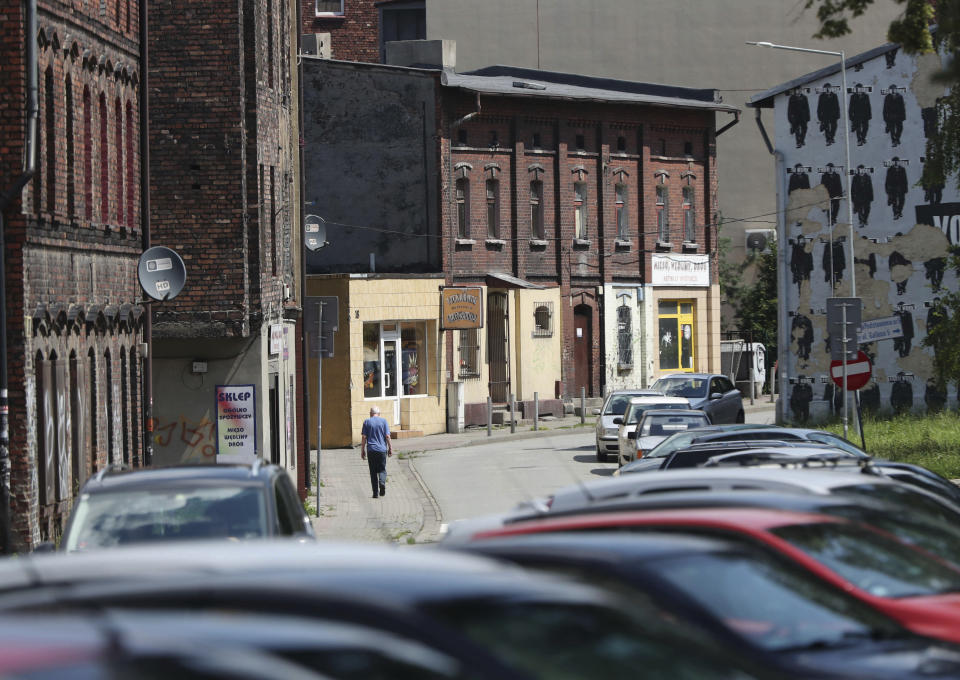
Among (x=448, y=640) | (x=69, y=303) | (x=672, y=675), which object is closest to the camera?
(x=448, y=640)

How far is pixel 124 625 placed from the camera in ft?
9.77

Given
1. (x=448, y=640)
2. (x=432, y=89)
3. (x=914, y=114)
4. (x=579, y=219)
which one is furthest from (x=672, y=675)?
(x=579, y=219)

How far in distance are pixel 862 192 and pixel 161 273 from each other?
986 inches

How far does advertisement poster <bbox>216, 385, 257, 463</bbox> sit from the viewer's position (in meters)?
24.1

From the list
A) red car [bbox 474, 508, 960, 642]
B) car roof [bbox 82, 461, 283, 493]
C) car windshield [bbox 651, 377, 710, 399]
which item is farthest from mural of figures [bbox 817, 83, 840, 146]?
red car [bbox 474, 508, 960, 642]

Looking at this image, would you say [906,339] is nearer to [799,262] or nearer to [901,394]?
[901,394]

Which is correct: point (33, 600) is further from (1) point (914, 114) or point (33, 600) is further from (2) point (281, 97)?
(1) point (914, 114)

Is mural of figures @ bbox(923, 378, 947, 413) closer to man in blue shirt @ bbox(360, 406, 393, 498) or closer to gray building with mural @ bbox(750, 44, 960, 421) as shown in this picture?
gray building with mural @ bbox(750, 44, 960, 421)

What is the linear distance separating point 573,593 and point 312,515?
20542 millimetres

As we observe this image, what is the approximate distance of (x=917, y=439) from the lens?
96.6 feet

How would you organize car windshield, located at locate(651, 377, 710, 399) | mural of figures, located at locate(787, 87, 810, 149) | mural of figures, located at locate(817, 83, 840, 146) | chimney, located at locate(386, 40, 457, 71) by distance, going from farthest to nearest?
chimney, located at locate(386, 40, 457, 71), mural of figures, located at locate(787, 87, 810, 149), mural of figures, located at locate(817, 83, 840, 146), car windshield, located at locate(651, 377, 710, 399)

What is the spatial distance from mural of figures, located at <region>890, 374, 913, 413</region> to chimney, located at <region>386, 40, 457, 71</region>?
1863 centimetres

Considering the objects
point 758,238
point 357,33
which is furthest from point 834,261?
point 357,33

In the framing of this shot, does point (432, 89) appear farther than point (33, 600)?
Yes
